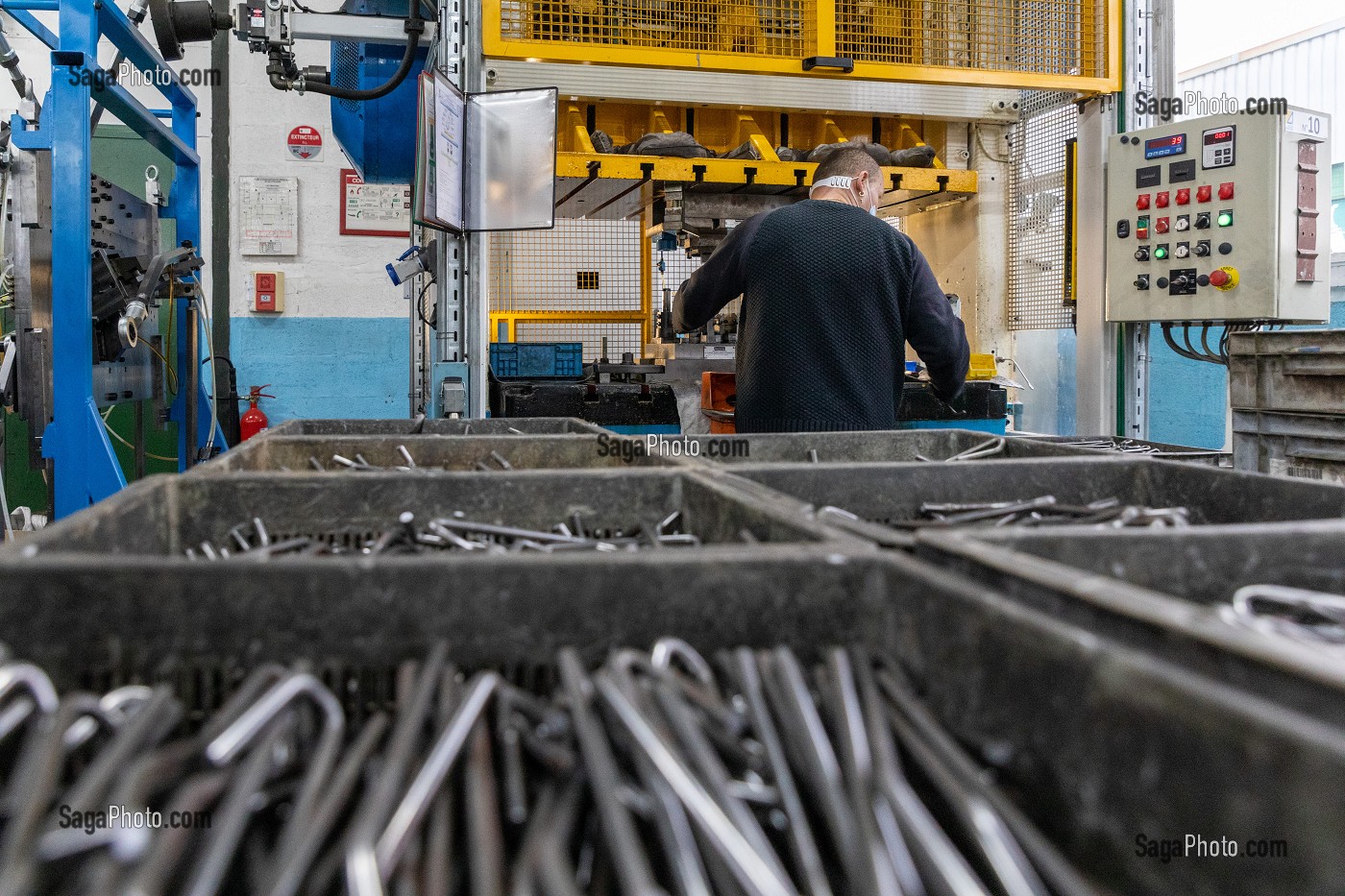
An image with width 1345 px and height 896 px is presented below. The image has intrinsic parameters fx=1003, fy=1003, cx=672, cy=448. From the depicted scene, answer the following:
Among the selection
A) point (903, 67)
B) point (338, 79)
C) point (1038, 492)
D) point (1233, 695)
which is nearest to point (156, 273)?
point (338, 79)

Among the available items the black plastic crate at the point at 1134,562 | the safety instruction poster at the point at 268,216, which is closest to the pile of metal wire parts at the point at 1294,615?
the black plastic crate at the point at 1134,562

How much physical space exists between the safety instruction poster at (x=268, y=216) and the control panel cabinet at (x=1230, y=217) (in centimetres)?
432

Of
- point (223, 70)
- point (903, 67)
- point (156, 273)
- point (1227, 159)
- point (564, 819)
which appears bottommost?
point (564, 819)

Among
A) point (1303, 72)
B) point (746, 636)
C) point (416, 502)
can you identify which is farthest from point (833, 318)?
point (1303, 72)

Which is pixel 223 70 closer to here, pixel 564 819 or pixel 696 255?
pixel 696 255

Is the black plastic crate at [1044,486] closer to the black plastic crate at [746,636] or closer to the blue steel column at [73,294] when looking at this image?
the black plastic crate at [746,636]

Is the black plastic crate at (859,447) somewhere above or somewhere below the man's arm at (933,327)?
below

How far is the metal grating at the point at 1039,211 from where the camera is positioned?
145 inches

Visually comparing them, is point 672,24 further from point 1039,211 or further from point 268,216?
point 268,216

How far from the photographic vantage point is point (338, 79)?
3.67 metres

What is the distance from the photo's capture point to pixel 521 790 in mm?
578

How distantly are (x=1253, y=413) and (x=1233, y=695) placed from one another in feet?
9.68

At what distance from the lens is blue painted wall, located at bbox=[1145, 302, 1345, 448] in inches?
230

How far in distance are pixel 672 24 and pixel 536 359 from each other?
1.16 m
